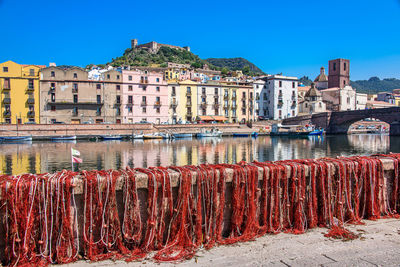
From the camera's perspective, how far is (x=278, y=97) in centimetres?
9606

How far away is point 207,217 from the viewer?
6027mm

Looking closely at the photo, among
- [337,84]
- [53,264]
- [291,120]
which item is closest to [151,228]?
[53,264]

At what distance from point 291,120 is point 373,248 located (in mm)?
91349

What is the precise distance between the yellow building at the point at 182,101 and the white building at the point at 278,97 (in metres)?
21.8

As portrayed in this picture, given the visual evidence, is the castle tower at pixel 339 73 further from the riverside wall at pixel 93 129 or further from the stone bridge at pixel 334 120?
the riverside wall at pixel 93 129

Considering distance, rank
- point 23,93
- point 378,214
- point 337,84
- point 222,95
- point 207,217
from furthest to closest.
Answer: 1. point 337,84
2. point 222,95
3. point 23,93
4. point 378,214
5. point 207,217

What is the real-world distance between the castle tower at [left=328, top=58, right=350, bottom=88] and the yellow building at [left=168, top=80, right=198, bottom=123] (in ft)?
230

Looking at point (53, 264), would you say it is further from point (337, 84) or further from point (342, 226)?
point (337, 84)

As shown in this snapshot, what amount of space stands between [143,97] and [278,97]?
4056 cm

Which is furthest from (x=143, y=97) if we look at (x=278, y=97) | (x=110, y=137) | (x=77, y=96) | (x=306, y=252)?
(x=306, y=252)

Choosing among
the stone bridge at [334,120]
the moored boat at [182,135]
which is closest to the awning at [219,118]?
the moored boat at [182,135]

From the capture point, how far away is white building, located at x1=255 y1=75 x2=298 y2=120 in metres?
95.8

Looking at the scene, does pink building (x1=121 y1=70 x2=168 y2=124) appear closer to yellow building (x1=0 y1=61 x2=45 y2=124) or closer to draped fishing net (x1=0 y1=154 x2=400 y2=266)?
yellow building (x1=0 y1=61 x2=45 y2=124)

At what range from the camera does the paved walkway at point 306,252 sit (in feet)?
16.6
